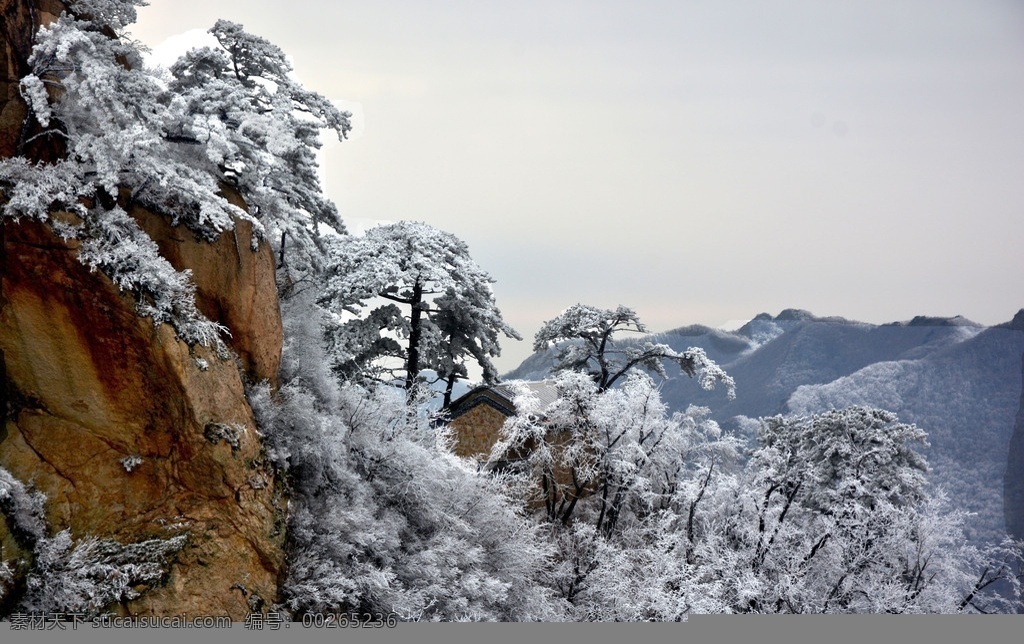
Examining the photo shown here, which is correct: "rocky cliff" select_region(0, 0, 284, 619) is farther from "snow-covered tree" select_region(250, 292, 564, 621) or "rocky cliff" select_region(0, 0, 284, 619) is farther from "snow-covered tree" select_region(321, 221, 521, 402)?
"snow-covered tree" select_region(321, 221, 521, 402)

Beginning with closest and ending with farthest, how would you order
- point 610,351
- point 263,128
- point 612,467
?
point 263,128, point 612,467, point 610,351

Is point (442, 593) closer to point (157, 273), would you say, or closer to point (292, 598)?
point (292, 598)

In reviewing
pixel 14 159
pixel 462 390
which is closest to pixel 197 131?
pixel 14 159

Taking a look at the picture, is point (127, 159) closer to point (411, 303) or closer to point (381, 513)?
point (381, 513)

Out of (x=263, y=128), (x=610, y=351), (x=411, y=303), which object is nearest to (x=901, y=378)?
(x=610, y=351)

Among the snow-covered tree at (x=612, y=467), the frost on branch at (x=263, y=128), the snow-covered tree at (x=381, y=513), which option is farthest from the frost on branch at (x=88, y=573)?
the snow-covered tree at (x=612, y=467)

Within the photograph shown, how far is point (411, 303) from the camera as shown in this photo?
21.0m

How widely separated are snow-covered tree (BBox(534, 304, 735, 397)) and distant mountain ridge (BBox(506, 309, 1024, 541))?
0.60 meters

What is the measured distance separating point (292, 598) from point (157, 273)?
446cm

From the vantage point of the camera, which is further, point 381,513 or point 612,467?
point 612,467

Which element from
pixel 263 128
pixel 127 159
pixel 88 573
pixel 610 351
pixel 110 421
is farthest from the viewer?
pixel 610 351

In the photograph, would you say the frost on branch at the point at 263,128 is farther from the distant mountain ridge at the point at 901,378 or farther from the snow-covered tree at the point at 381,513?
the distant mountain ridge at the point at 901,378

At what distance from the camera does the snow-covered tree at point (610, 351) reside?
2262 centimetres

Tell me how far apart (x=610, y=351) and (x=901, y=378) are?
26.9 feet
